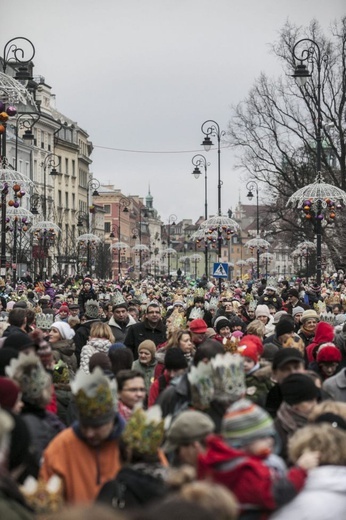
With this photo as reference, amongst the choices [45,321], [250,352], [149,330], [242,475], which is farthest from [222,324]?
[242,475]

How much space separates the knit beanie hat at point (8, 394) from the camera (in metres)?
6.77

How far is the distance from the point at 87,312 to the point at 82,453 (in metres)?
10.8

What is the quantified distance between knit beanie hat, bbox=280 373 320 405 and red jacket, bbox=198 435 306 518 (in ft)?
7.02

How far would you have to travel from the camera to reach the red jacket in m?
5.37

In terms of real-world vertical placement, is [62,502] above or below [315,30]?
below

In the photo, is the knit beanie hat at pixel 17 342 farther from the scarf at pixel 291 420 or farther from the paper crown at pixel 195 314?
the paper crown at pixel 195 314

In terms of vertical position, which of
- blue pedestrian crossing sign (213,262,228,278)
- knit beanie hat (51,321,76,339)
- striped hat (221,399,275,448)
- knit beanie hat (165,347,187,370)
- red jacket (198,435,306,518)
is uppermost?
blue pedestrian crossing sign (213,262,228,278)

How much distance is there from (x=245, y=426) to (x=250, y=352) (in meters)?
4.31

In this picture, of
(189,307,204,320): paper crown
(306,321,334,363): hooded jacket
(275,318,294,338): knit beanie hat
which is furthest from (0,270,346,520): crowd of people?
(189,307,204,320): paper crown

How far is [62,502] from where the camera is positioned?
605cm

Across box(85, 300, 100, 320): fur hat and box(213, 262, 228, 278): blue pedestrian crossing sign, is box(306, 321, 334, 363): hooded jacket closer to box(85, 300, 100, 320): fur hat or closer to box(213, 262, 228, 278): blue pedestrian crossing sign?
box(85, 300, 100, 320): fur hat

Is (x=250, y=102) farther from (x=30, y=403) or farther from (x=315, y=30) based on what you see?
(x=30, y=403)

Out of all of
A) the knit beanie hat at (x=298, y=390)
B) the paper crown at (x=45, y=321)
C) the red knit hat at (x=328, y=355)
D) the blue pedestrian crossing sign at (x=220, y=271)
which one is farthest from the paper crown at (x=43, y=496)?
the blue pedestrian crossing sign at (x=220, y=271)

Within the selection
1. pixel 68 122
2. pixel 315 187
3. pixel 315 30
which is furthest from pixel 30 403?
pixel 68 122
